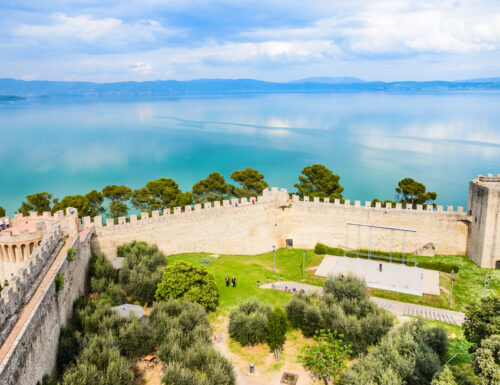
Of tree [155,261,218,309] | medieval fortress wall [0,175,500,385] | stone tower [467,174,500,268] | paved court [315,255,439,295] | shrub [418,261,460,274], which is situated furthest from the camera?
shrub [418,261,460,274]

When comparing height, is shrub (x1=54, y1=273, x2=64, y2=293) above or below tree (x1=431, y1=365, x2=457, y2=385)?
above

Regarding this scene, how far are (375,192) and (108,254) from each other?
36982 mm

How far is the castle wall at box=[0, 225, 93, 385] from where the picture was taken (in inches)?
357

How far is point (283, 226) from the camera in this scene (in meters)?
26.8

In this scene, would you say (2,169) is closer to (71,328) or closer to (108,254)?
(108,254)

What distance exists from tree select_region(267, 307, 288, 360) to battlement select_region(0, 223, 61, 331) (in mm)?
8365

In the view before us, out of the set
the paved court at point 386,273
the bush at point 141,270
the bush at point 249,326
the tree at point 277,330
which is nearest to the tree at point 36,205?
the bush at point 141,270

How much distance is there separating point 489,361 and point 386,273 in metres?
13.3

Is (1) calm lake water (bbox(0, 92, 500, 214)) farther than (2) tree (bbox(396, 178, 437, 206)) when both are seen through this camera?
Yes

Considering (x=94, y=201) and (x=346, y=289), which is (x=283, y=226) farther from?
(x=94, y=201)

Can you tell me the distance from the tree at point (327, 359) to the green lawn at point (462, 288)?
7.72 meters

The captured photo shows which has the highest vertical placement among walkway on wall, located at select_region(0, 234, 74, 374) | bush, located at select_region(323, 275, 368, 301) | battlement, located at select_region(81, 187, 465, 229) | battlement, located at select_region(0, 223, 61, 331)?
battlement, located at select_region(0, 223, 61, 331)

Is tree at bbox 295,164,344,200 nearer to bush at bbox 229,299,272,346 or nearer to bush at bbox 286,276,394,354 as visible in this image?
bush at bbox 286,276,394,354

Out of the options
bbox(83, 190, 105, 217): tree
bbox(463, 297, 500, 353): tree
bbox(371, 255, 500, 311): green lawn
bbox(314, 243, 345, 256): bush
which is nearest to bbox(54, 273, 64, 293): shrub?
bbox(463, 297, 500, 353): tree
